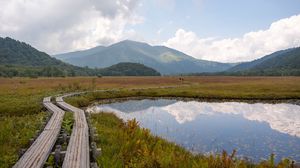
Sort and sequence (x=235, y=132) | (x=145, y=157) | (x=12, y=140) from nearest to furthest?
(x=145, y=157), (x=12, y=140), (x=235, y=132)

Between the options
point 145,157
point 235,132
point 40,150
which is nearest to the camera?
point 145,157

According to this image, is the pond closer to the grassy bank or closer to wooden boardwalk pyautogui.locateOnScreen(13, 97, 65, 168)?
the grassy bank

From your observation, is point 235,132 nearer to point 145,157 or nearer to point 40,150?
point 145,157

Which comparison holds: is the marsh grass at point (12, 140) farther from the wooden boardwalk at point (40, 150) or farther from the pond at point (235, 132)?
the pond at point (235, 132)

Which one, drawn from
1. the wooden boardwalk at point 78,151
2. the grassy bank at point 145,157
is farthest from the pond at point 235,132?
the wooden boardwalk at point 78,151

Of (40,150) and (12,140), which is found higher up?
(40,150)

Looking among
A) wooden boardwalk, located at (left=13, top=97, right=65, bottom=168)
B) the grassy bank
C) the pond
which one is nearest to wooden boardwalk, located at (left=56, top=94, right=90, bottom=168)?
the grassy bank

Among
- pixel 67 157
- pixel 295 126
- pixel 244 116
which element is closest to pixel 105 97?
pixel 244 116

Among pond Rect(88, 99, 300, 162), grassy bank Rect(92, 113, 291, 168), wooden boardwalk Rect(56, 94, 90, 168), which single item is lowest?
pond Rect(88, 99, 300, 162)

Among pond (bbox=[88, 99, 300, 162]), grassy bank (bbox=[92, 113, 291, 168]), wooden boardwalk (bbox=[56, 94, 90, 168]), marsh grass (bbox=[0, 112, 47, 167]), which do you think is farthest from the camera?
pond (bbox=[88, 99, 300, 162])

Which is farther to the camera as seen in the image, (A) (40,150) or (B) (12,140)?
(B) (12,140)

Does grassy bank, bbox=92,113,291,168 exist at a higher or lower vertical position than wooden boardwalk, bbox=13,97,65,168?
lower

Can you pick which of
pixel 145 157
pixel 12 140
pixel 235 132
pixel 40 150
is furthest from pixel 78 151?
pixel 235 132

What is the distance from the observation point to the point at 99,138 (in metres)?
14.8
